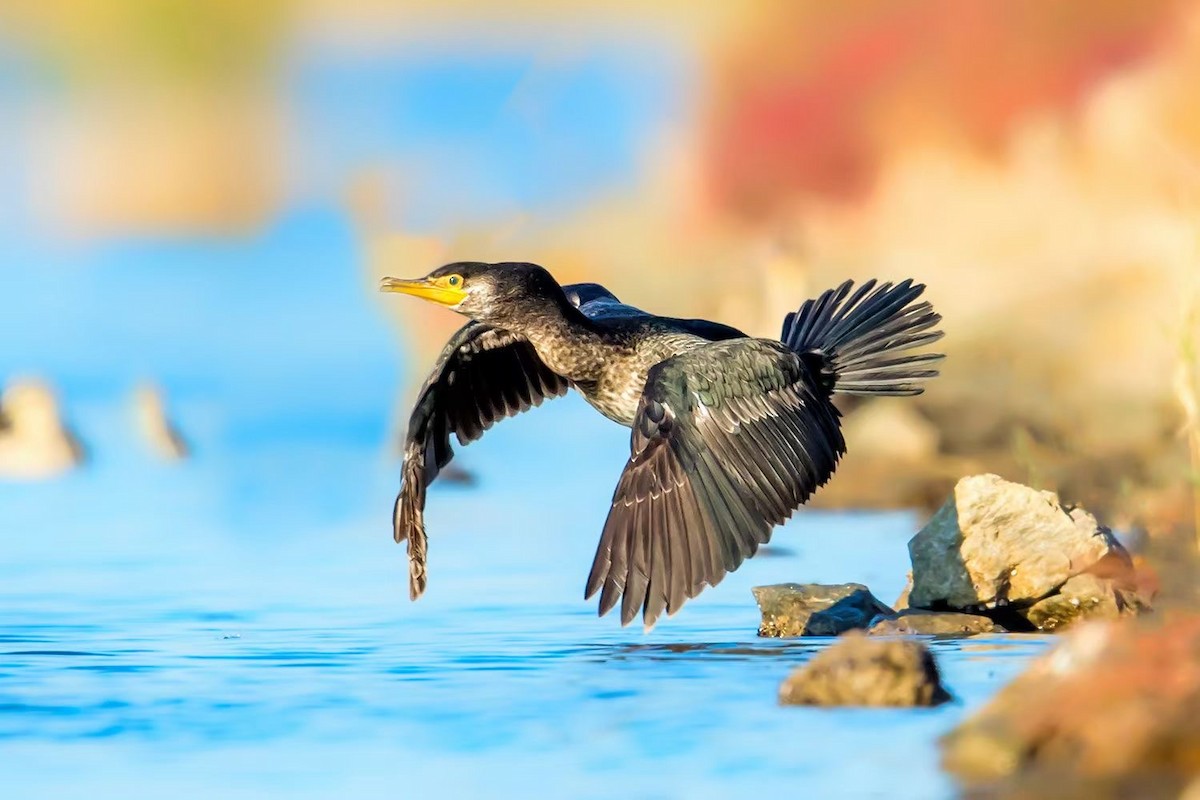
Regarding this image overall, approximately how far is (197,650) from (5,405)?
6240 millimetres

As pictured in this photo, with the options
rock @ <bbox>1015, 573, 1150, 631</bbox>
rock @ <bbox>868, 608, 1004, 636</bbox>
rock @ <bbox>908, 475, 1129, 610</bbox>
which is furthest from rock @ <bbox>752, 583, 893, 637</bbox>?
rock @ <bbox>1015, 573, 1150, 631</bbox>

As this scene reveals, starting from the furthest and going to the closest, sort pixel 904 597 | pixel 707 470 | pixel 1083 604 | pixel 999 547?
pixel 904 597, pixel 999 547, pixel 1083 604, pixel 707 470

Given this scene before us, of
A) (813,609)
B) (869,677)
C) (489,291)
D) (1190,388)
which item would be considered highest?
(489,291)

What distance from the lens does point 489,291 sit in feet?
28.2

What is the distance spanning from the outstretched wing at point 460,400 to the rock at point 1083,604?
2498mm

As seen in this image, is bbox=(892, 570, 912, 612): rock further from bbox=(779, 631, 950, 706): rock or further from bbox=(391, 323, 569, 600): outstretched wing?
bbox=(779, 631, 950, 706): rock

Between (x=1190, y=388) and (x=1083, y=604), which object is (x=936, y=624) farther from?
(x=1190, y=388)

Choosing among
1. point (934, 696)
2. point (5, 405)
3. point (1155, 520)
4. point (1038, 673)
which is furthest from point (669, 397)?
point (5, 405)

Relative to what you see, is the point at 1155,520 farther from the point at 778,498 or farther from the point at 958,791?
the point at 958,791

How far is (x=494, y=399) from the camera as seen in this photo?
9.45 meters

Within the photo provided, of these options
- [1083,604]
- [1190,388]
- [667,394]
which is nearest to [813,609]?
[1083,604]

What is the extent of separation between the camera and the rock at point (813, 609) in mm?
8867

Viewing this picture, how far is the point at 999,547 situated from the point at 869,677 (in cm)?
245

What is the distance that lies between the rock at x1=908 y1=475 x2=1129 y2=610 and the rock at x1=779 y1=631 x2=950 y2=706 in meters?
2.18
